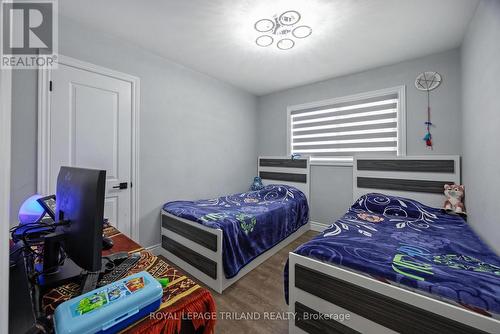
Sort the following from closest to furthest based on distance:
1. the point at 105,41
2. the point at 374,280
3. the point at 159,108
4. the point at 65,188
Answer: the point at 65,188 → the point at 374,280 → the point at 105,41 → the point at 159,108

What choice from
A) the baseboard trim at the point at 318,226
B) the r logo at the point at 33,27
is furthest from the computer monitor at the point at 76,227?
the baseboard trim at the point at 318,226

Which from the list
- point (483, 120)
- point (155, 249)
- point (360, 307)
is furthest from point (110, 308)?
point (483, 120)

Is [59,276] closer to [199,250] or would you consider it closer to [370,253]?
[199,250]

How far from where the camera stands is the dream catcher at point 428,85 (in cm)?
249

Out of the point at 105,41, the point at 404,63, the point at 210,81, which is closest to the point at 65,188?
the point at 105,41

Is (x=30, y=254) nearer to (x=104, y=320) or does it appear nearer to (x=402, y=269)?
(x=104, y=320)

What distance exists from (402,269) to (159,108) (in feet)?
9.35

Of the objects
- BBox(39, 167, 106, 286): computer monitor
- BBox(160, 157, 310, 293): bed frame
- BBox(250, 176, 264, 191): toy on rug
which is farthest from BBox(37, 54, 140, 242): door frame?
BBox(250, 176, 264, 191): toy on rug

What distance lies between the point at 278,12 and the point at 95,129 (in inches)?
83.9

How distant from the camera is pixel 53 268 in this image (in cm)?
89

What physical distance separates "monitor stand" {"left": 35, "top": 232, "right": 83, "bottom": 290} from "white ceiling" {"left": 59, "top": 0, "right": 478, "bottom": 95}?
191 centimetres

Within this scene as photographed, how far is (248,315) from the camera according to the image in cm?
166

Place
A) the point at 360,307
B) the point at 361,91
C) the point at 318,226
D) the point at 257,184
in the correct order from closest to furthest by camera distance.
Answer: the point at 360,307 < the point at 361,91 < the point at 318,226 < the point at 257,184

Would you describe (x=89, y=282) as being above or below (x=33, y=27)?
below
